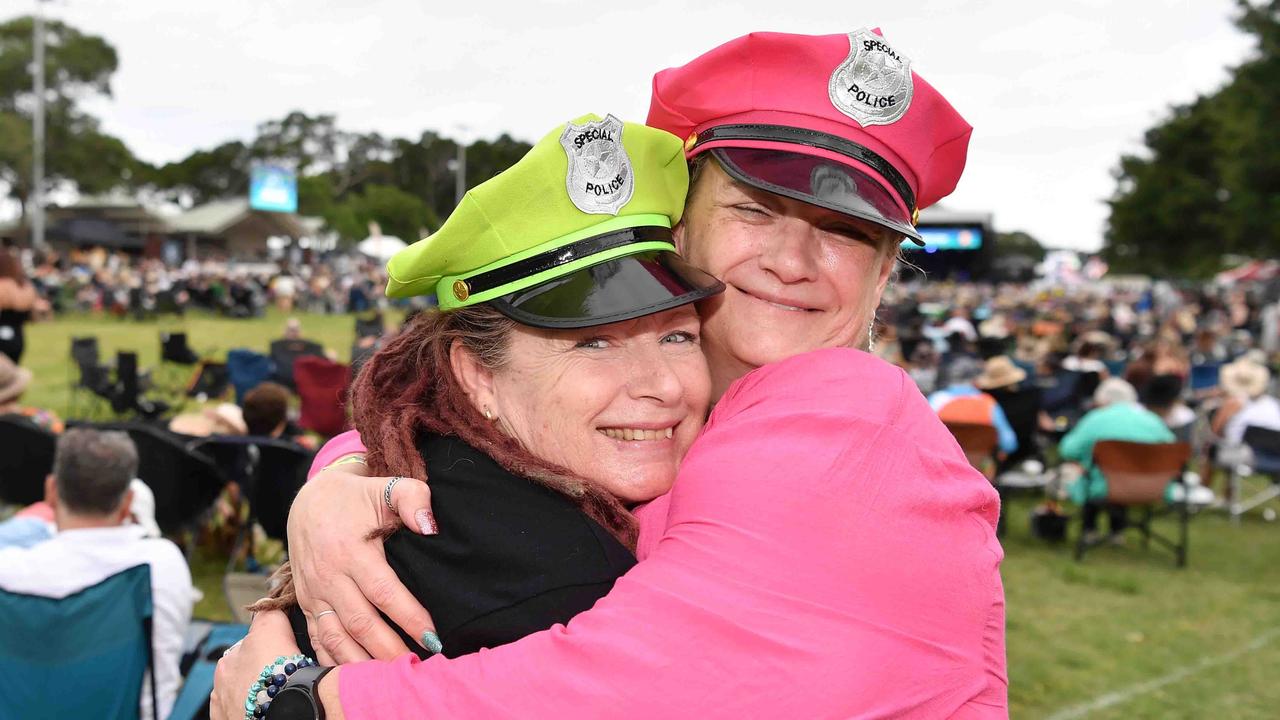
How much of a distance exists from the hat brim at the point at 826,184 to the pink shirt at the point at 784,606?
1.25 feet

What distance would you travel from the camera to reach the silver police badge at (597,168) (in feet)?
5.14

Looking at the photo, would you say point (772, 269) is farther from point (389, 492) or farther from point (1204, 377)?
point (1204, 377)

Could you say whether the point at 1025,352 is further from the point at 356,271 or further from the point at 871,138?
the point at 356,271

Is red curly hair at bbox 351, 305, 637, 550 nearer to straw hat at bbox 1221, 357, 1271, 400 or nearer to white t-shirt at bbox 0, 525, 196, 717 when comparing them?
white t-shirt at bbox 0, 525, 196, 717

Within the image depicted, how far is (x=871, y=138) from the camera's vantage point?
1.71 meters

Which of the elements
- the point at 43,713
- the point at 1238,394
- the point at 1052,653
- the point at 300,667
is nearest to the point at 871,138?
the point at 300,667

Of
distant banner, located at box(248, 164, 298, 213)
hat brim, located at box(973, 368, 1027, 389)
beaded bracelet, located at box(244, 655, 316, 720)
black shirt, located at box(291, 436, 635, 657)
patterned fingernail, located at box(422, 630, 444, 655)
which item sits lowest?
hat brim, located at box(973, 368, 1027, 389)

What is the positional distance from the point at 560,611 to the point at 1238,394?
1117cm

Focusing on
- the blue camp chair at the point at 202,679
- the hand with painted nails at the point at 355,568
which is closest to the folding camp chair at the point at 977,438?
the blue camp chair at the point at 202,679

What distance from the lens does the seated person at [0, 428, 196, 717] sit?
377 centimetres

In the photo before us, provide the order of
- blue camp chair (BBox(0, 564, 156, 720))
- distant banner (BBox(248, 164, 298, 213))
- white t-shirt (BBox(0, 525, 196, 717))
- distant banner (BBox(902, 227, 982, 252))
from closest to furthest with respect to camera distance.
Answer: blue camp chair (BBox(0, 564, 156, 720)) → white t-shirt (BBox(0, 525, 196, 717)) → distant banner (BBox(902, 227, 982, 252)) → distant banner (BBox(248, 164, 298, 213))

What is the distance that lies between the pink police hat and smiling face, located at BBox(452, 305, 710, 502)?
34 centimetres

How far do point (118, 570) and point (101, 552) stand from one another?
149 millimetres

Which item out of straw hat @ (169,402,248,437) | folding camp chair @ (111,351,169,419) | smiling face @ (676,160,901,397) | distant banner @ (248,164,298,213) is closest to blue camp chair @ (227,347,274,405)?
folding camp chair @ (111,351,169,419)
